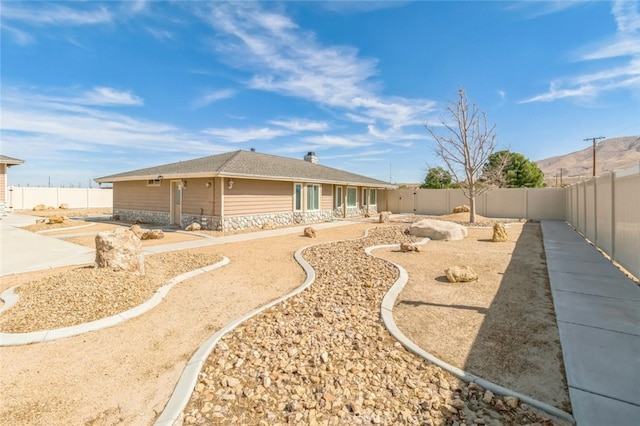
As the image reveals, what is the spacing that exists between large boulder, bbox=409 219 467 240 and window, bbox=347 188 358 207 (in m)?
11.2

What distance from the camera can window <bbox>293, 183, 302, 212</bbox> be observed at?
688 inches

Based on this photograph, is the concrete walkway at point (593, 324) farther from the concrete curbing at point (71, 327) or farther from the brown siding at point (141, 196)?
the brown siding at point (141, 196)

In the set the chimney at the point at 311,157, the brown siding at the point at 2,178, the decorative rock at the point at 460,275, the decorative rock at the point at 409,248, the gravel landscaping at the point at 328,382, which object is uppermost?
the chimney at the point at 311,157

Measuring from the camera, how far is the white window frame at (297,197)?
1747 centimetres

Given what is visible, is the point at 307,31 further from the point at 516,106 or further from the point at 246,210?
the point at 516,106

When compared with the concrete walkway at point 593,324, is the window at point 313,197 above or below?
above

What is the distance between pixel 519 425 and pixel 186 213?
15.3 m

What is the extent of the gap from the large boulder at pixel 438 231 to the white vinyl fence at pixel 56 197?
34875 millimetres

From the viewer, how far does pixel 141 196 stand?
1775 cm

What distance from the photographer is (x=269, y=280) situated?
6.18 m

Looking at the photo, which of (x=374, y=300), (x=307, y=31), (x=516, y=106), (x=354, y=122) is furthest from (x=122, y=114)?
(x=516, y=106)

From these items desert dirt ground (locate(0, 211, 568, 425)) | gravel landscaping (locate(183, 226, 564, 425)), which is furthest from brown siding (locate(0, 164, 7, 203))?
gravel landscaping (locate(183, 226, 564, 425))

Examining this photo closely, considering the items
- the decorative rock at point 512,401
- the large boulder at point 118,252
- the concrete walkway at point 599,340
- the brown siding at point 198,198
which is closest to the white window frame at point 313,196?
the brown siding at point 198,198

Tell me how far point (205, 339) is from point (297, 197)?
47.0 feet
